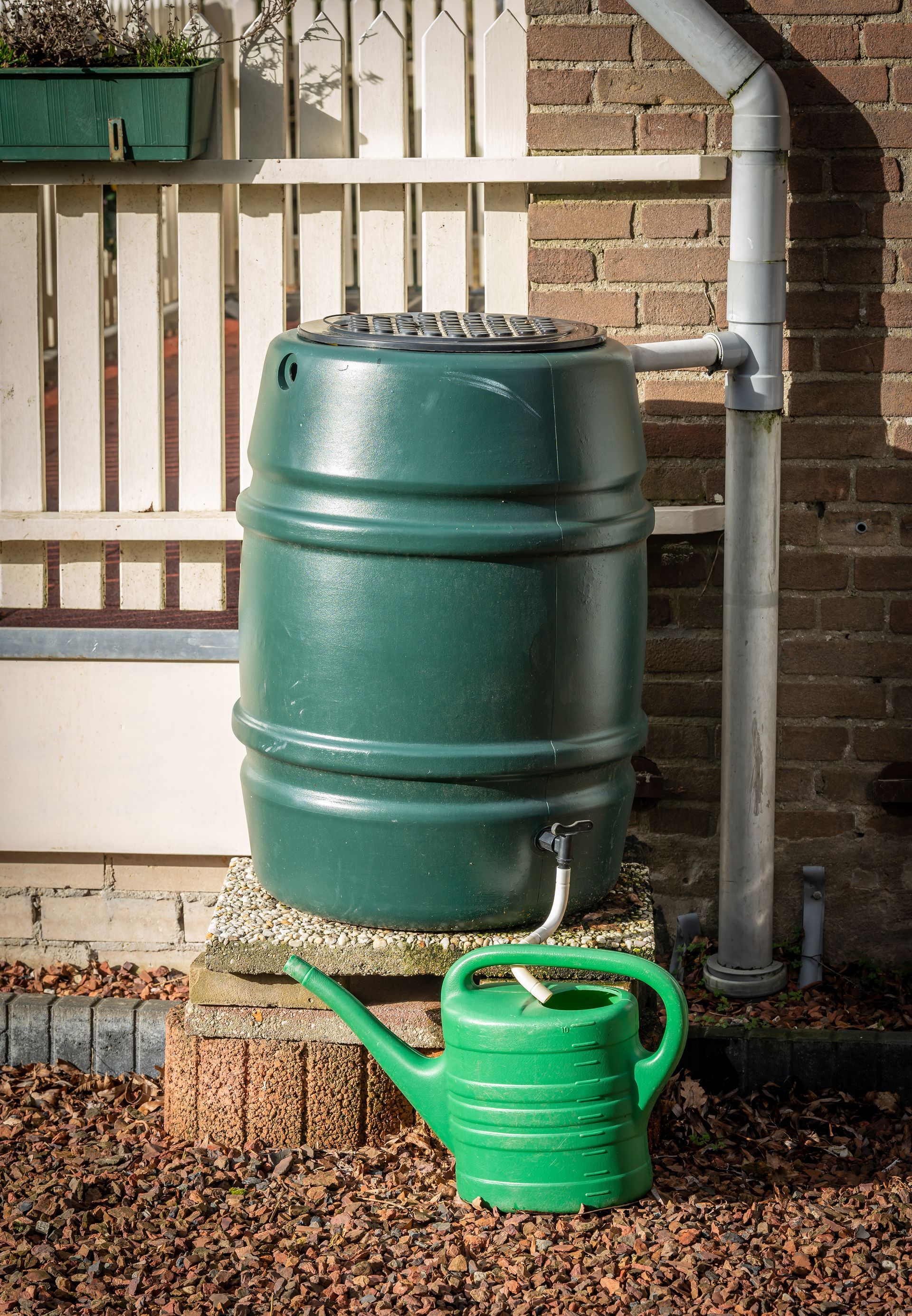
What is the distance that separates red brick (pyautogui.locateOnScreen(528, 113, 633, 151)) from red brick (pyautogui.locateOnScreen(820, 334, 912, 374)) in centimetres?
54

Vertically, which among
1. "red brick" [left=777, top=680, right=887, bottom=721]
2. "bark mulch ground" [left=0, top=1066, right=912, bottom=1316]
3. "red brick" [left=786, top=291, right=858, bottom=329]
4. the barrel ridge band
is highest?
"red brick" [left=786, top=291, right=858, bottom=329]

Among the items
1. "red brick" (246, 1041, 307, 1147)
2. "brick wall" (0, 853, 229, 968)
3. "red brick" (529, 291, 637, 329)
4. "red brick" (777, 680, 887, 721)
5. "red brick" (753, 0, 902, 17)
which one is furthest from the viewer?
"brick wall" (0, 853, 229, 968)

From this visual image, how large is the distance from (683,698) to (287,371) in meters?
1.11

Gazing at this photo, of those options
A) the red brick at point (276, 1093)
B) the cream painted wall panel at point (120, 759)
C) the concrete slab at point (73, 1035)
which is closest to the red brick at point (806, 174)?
the cream painted wall panel at point (120, 759)

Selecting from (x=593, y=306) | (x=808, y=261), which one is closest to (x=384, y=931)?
(x=593, y=306)

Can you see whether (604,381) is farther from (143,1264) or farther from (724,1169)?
(143,1264)

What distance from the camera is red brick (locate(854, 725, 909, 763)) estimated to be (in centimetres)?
295

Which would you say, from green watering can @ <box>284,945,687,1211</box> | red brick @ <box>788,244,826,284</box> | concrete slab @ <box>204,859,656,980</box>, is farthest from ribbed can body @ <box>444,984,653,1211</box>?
red brick @ <box>788,244,826,284</box>

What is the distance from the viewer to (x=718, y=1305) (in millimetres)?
2039

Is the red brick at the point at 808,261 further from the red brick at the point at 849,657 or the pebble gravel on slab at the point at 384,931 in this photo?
the pebble gravel on slab at the point at 384,931

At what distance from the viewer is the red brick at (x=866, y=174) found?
9.08 feet

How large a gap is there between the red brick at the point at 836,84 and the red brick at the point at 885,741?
1187 mm

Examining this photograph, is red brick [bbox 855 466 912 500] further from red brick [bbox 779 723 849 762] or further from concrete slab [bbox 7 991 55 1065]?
concrete slab [bbox 7 991 55 1065]

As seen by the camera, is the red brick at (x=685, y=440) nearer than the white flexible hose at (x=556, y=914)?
No
